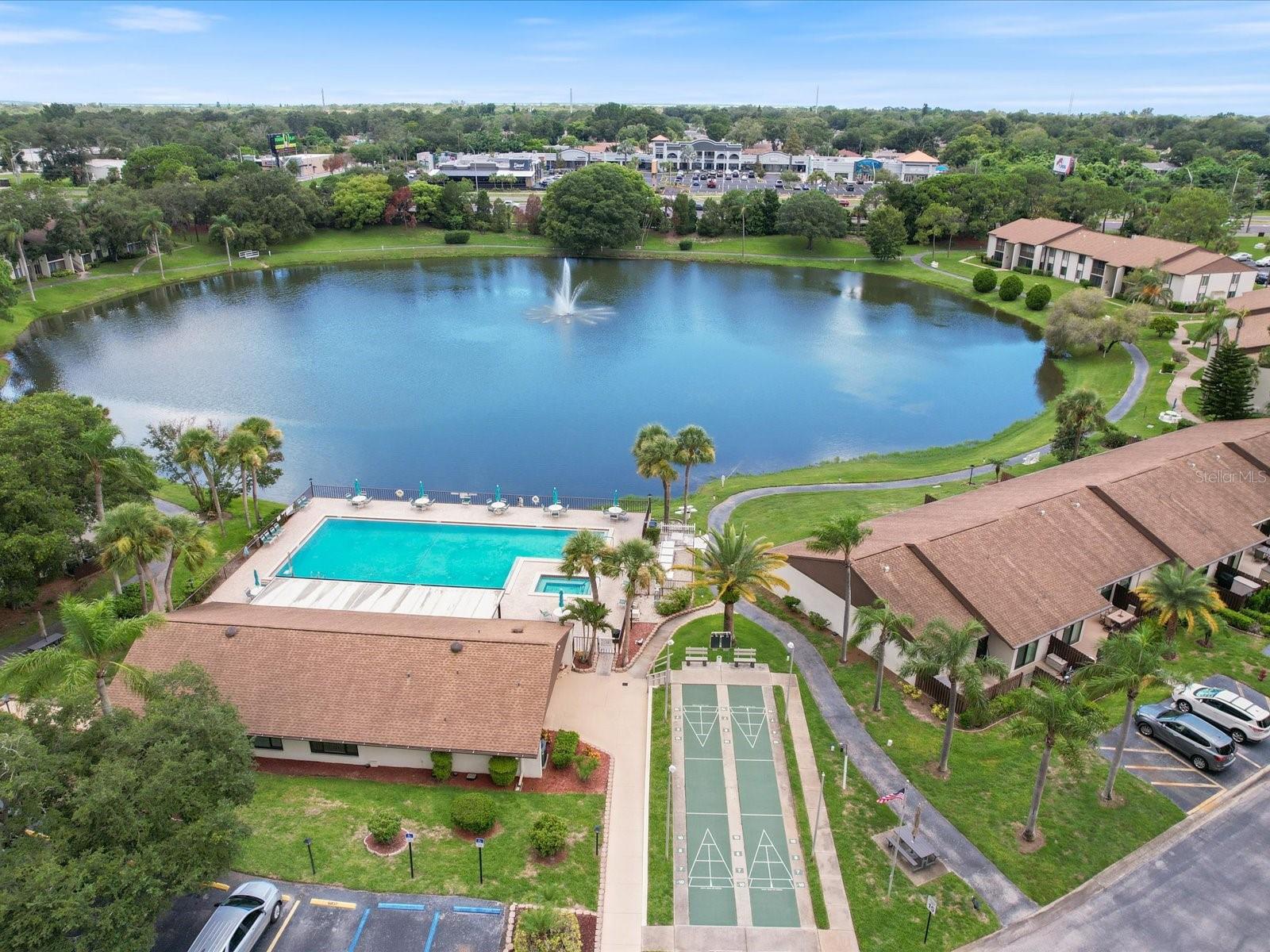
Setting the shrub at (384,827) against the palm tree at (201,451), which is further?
the palm tree at (201,451)

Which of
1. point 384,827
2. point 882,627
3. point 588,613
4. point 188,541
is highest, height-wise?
point 188,541

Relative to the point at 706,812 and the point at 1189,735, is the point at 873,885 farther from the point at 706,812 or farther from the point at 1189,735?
the point at 1189,735

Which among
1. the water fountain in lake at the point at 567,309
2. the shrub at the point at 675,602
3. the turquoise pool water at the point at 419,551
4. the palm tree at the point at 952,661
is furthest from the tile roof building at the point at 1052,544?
the water fountain in lake at the point at 567,309

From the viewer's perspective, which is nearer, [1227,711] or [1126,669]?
[1126,669]

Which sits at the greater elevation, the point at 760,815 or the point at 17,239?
the point at 17,239

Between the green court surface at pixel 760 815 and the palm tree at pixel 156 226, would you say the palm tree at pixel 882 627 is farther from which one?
the palm tree at pixel 156 226

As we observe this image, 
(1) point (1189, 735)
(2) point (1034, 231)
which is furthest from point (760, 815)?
(2) point (1034, 231)
